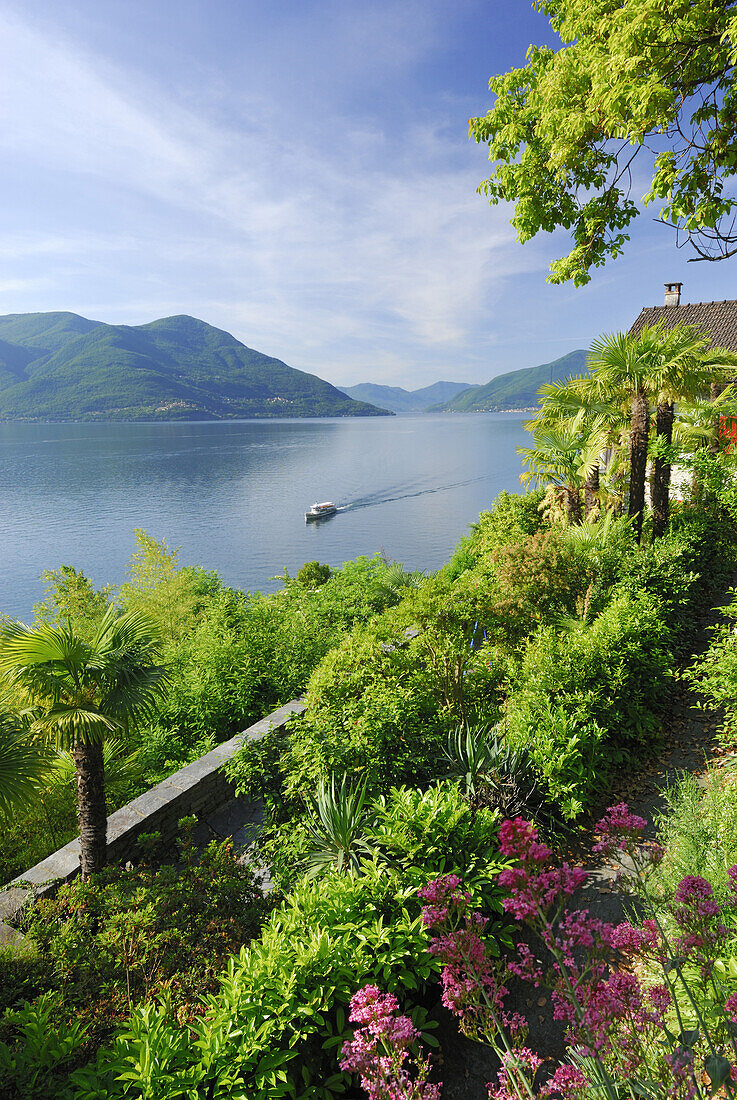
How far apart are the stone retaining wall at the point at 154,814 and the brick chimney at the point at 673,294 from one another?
32901 mm

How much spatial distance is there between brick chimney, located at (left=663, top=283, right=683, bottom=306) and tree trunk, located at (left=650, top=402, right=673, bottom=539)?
2289cm

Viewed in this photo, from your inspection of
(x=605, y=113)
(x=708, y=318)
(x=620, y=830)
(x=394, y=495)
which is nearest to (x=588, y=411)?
(x=605, y=113)

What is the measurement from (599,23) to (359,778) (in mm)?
7262

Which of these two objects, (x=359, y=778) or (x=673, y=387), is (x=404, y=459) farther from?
(x=359, y=778)

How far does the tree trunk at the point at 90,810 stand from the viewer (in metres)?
4.97

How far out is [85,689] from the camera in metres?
4.93

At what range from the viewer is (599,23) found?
5.08 m

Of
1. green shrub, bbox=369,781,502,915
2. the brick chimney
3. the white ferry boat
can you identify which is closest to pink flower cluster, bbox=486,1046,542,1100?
green shrub, bbox=369,781,502,915

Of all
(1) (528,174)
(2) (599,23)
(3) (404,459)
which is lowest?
(3) (404,459)

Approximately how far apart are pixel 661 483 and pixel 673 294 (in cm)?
2444

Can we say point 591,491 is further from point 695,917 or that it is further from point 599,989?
point 599,989

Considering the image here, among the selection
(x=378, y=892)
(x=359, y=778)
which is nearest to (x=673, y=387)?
(x=359, y=778)

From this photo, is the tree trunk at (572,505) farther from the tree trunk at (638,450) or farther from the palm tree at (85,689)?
the palm tree at (85,689)

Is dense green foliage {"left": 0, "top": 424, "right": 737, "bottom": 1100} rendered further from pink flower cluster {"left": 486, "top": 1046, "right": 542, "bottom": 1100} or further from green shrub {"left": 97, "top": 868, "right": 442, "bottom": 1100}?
pink flower cluster {"left": 486, "top": 1046, "right": 542, "bottom": 1100}
